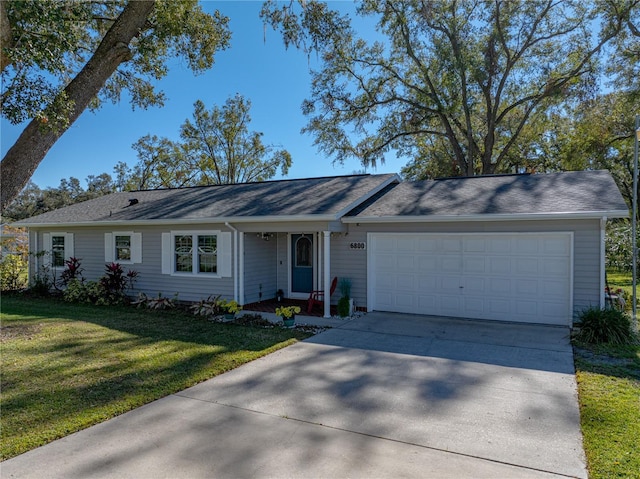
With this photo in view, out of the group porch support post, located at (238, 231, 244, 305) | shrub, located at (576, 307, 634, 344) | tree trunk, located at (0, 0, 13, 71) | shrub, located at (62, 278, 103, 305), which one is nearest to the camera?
tree trunk, located at (0, 0, 13, 71)

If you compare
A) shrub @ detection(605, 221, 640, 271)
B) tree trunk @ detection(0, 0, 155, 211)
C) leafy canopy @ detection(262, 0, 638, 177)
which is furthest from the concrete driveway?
leafy canopy @ detection(262, 0, 638, 177)

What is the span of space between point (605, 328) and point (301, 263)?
294 inches

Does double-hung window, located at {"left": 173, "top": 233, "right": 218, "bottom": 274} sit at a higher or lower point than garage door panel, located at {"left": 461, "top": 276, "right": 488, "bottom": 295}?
higher

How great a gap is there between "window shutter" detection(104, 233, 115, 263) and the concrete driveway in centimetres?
879

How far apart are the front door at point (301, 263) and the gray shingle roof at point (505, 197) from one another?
2.28 m

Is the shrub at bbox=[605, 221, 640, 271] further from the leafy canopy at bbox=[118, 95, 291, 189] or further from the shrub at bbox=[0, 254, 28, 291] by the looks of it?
the shrub at bbox=[0, 254, 28, 291]

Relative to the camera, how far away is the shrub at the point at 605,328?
23.7 ft

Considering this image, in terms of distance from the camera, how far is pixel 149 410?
455 cm

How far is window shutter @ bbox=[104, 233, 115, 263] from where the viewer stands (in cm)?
1309

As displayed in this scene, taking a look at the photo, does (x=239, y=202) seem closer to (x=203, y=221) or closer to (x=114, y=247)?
(x=203, y=221)

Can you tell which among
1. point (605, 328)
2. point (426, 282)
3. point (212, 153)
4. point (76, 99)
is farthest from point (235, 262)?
point (212, 153)

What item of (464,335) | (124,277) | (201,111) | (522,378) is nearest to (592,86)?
(464,335)

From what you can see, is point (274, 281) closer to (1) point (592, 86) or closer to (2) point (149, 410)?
(2) point (149, 410)

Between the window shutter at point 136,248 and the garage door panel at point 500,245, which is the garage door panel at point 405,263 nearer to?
the garage door panel at point 500,245
